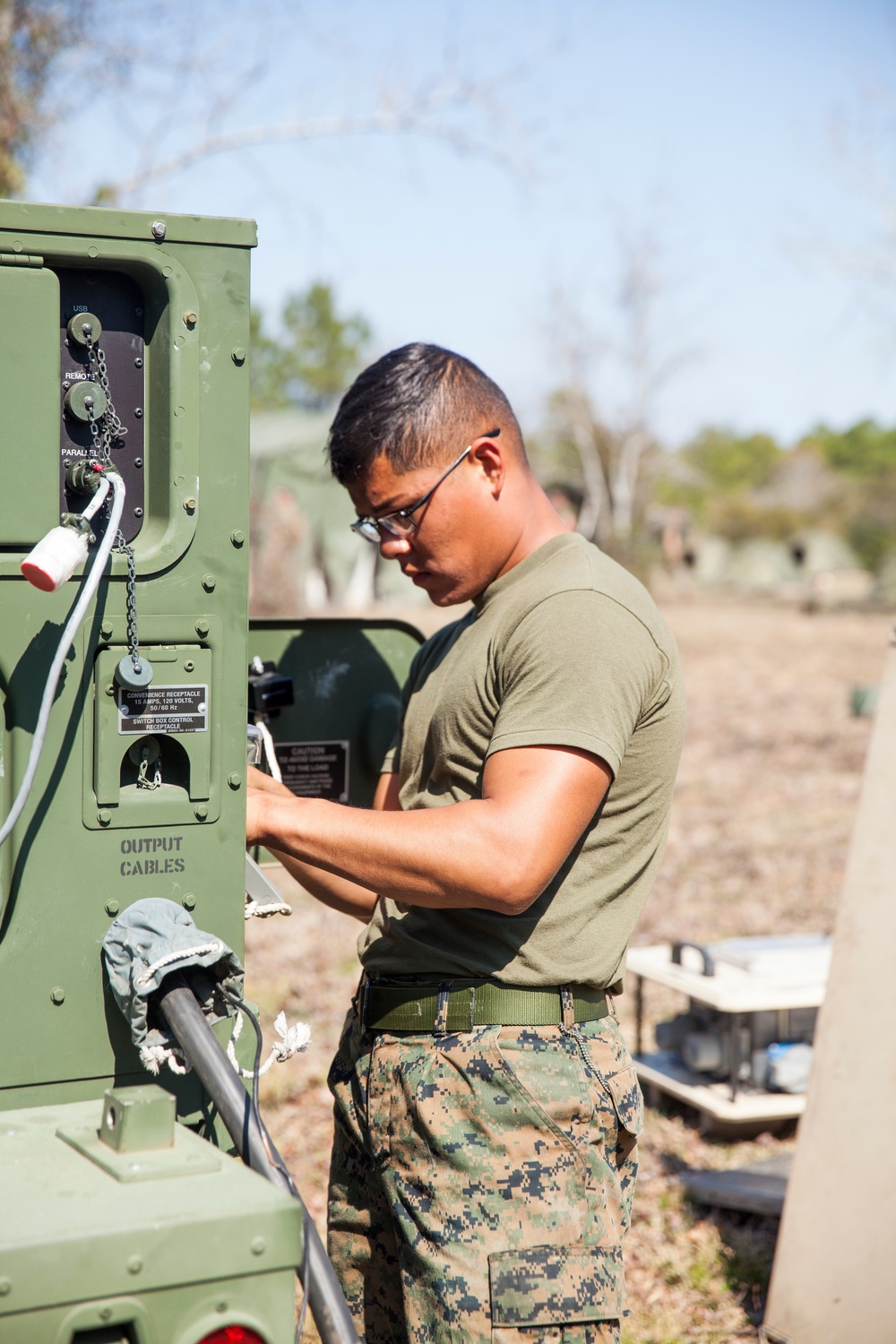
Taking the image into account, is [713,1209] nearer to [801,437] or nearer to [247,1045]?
[247,1045]

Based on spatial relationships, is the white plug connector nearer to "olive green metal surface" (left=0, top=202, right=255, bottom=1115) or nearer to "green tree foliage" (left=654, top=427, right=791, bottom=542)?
"olive green metal surface" (left=0, top=202, right=255, bottom=1115)

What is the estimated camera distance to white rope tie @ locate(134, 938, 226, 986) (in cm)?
179

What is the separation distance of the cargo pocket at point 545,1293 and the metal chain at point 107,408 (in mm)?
1395

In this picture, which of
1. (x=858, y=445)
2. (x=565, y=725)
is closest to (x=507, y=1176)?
(x=565, y=725)

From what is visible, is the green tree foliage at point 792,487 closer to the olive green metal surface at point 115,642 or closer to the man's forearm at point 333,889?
the man's forearm at point 333,889

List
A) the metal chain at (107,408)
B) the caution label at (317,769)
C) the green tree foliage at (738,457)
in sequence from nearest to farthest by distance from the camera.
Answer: the metal chain at (107,408) → the caution label at (317,769) → the green tree foliage at (738,457)

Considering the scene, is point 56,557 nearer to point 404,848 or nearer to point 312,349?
point 404,848

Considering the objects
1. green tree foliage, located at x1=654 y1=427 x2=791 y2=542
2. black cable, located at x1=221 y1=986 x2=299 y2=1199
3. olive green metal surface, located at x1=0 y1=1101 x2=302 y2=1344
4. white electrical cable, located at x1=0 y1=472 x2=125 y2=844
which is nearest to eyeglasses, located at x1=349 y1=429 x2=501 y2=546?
white electrical cable, located at x1=0 y1=472 x2=125 y2=844

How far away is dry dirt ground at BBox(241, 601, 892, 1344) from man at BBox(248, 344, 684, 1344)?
1.62 meters

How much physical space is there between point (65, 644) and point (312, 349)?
47809mm

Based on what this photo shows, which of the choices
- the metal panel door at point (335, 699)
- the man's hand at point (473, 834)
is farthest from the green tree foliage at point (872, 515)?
the man's hand at point (473, 834)

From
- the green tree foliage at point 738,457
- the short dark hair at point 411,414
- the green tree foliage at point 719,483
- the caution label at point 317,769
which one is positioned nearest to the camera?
the short dark hair at point 411,414

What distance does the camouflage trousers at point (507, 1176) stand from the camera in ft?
6.68

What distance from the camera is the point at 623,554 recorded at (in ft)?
84.4
